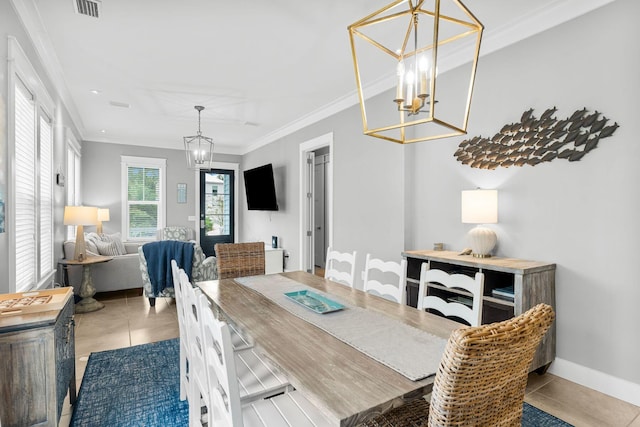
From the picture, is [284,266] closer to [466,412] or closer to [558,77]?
[558,77]

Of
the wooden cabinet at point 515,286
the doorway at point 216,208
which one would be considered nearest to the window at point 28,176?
the wooden cabinet at point 515,286

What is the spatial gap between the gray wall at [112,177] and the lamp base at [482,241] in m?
6.18

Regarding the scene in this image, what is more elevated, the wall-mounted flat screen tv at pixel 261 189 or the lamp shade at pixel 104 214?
the wall-mounted flat screen tv at pixel 261 189

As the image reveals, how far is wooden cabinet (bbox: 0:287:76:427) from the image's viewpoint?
1555 mm

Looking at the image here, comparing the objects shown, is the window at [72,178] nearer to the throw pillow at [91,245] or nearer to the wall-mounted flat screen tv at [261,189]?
the throw pillow at [91,245]

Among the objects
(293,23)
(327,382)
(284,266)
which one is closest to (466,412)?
(327,382)

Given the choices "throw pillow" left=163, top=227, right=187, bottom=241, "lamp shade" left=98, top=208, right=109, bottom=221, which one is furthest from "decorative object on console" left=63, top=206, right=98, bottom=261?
"throw pillow" left=163, top=227, right=187, bottom=241

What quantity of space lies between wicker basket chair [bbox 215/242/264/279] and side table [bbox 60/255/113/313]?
2.30 metres

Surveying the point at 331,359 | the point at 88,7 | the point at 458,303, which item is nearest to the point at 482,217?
the point at 458,303

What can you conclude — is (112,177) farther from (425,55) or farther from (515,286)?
(515,286)

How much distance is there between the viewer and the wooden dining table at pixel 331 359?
3.25 feet

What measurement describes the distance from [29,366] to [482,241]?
2.89 metres

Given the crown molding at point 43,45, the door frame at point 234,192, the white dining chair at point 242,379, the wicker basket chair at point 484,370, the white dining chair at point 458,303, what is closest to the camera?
the wicker basket chair at point 484,370

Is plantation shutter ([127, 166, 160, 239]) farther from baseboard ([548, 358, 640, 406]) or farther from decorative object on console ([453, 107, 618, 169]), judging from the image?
baseboard ([548, 358, 640, 406])
